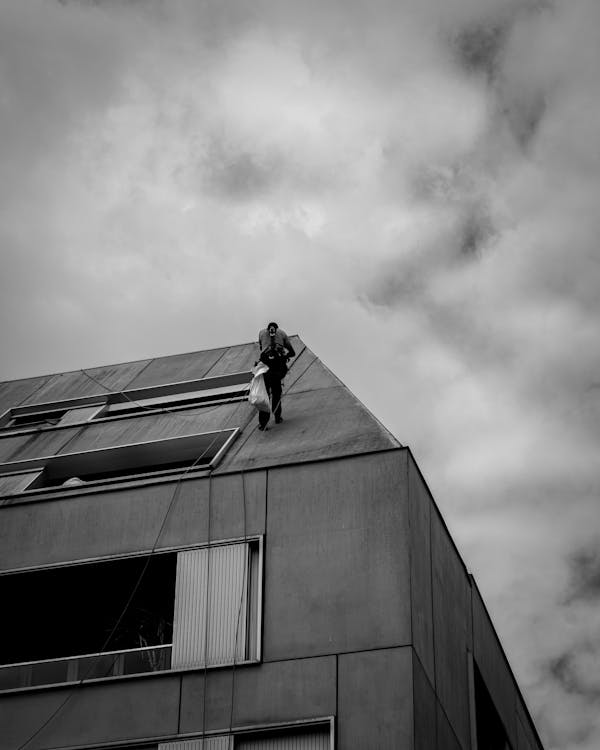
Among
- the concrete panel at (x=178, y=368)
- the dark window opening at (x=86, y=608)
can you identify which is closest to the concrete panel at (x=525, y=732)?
the dark window opening at (x=86, y=608)

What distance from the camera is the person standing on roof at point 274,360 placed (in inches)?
842

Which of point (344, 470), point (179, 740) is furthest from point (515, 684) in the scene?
point (179, 740)

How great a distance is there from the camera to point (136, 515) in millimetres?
19016

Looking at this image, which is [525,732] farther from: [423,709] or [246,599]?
[246,599]

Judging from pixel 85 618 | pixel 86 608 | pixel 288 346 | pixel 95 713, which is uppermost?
pixel 288 346

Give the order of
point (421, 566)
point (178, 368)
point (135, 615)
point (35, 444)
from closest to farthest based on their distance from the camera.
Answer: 1. point (421, 566)
2. point (135, 615)
3. point (35, 444)
4. point (178, 368)

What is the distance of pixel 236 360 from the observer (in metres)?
27.1

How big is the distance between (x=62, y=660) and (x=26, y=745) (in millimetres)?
1319


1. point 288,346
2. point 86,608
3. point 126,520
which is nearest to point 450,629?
point 126,520

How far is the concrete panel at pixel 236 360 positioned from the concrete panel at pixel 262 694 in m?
10.5

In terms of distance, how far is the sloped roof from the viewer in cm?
1986

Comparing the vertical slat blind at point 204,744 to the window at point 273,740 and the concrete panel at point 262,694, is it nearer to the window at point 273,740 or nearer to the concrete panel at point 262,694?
the window at point 273,740

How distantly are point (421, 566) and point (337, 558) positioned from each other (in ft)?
4.44

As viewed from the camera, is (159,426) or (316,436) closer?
(316,436)
